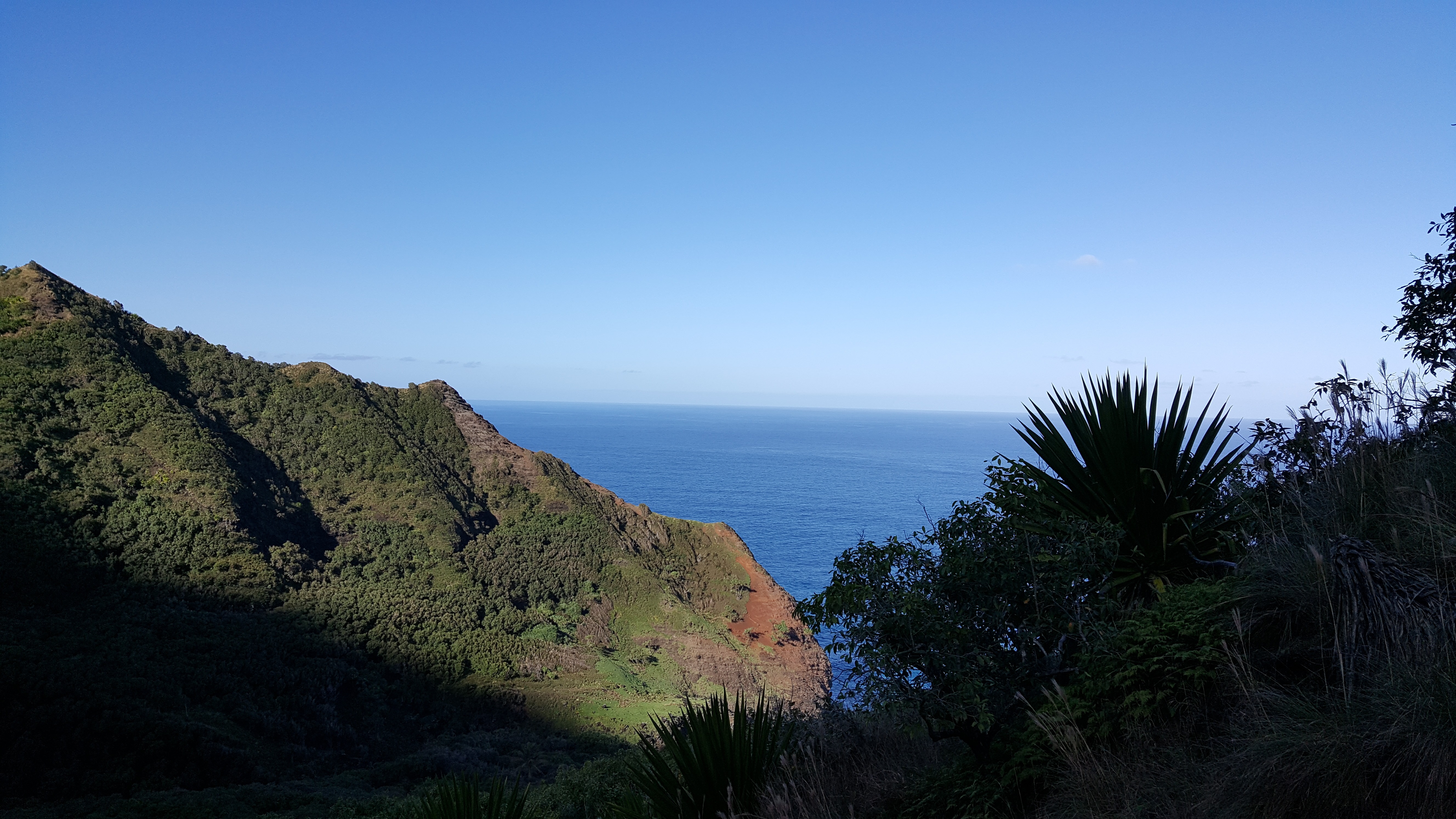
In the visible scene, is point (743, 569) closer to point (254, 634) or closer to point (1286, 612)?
point (254, 634)

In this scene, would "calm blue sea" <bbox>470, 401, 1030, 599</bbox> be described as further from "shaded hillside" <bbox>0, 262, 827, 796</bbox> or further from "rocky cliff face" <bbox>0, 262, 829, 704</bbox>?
"shaded hillside" <bbox>0, 262, 827, 796</bbox>

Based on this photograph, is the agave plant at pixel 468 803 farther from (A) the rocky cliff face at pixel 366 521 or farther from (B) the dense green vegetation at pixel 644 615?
(A) the rocky cliff face at pixel 366 521

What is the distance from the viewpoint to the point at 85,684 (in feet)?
60.0

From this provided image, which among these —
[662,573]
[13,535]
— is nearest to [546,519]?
[662,573]

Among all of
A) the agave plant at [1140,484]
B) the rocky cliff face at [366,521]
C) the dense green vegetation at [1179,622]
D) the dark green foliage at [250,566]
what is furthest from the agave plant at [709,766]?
the rocky cliff face at [366,521]

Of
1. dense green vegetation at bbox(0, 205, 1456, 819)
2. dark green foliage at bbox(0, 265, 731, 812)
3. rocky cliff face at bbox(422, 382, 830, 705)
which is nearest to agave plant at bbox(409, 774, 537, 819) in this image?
dense green vegetation at bbox(0, 205, 1456, 819)

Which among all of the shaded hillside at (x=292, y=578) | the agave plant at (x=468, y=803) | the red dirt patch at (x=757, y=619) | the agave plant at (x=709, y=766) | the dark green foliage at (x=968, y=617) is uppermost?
the dark green foliage at (x=968, y=617)

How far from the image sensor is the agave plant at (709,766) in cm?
425

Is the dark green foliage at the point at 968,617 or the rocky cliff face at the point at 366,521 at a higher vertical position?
the dark green foliage at the point at 968,617

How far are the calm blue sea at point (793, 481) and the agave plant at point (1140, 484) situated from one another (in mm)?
1600

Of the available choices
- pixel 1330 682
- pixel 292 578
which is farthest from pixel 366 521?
pixel 1330 682

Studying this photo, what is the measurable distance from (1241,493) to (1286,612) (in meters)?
1.74

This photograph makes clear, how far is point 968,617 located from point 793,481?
322 feet

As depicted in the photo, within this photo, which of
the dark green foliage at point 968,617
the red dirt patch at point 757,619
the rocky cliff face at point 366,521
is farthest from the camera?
the red dirt patch at point 757,619
